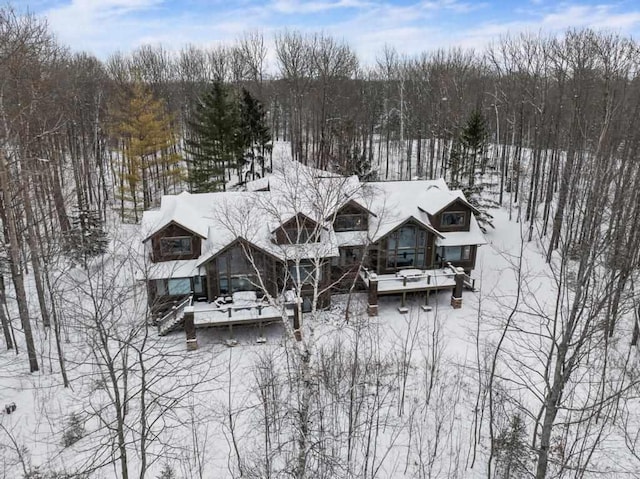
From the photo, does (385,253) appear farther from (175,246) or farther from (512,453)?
(512,453)

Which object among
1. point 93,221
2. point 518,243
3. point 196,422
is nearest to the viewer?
point 196,422

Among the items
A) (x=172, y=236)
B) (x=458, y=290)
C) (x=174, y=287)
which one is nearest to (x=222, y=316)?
(x=174, y=287)

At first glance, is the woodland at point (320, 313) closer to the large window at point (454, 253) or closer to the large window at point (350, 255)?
the large window at point (454, 253)

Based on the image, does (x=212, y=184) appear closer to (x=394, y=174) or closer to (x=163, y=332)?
(x=163, y=332)

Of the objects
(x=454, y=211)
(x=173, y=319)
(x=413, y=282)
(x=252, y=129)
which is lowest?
(x=173, y=319)

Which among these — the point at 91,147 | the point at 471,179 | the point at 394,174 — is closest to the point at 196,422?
the point at 471,179

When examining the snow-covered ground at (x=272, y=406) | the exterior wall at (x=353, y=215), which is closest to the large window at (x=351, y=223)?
the exterior wall at (x=353, y=215)

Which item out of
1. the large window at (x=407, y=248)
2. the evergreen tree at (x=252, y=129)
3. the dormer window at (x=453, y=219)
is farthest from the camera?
the evergreen tree at (x=252, y=129)
